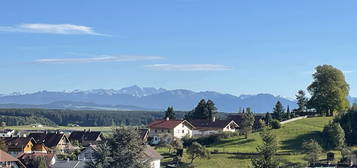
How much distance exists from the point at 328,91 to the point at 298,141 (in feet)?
86.1

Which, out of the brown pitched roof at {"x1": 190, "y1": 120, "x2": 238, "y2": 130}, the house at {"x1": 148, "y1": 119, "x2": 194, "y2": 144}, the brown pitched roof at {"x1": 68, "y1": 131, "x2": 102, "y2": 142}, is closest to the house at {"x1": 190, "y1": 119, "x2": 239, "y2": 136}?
the brown pitched roof at {"x1": 190, "y1": 120, "x2": 238, "y2": 130}

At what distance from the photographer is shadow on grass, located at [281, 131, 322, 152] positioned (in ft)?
268

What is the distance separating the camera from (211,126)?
111 metres

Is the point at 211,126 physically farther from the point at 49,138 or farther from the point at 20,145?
the point at 20,145

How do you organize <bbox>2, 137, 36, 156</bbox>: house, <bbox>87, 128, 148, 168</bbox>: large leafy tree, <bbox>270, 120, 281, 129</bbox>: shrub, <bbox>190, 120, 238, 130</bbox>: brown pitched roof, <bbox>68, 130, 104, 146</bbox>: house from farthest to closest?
<bbox>68, 130, 104, 146</bbox>: house < <bbox>190, 120, 238, 130</bbox>: brown pitched roof < <bbox>270, 120, 281, 129</bbox>: shrub < <bbox>2, 137, 36, 156</bbox>: house < <bbox>87, 128, 148, 168</bbox>: large leafy tree

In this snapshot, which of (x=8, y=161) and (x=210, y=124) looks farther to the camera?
(x=210, y=124)

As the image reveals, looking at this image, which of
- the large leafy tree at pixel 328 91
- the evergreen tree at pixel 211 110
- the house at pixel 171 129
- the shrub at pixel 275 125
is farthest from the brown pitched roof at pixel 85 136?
the large leafy tree at pixel 328 91

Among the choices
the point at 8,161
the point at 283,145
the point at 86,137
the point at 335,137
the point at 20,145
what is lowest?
the point at 8,161

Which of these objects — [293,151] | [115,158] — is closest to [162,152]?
[293,151]

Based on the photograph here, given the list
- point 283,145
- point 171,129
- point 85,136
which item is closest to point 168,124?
point 171,129

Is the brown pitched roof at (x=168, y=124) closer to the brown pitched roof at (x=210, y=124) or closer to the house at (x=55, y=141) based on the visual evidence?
the brown pitched roof at (x=210, y=124)

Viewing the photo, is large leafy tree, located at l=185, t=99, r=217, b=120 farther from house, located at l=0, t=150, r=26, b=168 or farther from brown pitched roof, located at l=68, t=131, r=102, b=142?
house, located at l=0, t=150, r=26, b=168

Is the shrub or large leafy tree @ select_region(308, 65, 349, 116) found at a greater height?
large leafy tree @ select_region(308, 65, 349, 116)

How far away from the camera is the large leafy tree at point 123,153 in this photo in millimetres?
49406
